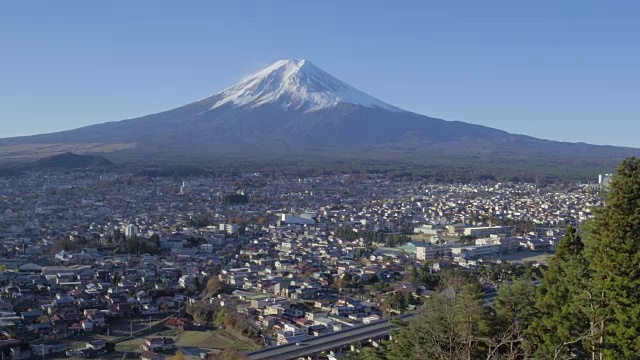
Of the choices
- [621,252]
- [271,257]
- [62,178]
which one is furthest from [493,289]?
[62,178]

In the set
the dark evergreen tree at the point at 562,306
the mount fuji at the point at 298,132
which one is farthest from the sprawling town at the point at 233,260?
the mount fuji at the point at 298,132

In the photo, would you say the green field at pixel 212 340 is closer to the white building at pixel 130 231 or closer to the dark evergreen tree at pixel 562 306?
the dark evergreen tree at pixel 562 306

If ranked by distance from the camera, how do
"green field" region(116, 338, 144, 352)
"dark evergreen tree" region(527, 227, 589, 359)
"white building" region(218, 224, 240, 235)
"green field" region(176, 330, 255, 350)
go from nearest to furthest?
"dark evergreen tree" region(527, 227, 589, 359) < "green field" region(116, 338, 144, 352) < "green field" region(176, 330, 255, 350) < "white building" region(218, 224, 240, 235)

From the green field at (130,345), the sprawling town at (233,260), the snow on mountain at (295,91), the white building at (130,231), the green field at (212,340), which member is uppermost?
the snow on mountain at (295,91)

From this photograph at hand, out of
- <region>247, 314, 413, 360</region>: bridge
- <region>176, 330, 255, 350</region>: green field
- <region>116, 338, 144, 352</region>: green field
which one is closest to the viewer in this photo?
<region>247, 314, 413, 360</region>: bridge

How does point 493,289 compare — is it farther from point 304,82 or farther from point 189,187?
point 304,82

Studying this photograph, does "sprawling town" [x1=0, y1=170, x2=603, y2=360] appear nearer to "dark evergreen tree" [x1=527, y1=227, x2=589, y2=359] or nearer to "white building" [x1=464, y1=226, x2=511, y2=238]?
"white building" [x1=464, y1=226, x2=511, y2=238]

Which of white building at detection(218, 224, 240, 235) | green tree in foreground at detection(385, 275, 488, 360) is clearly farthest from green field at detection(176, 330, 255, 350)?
white building at detection(218, 224, 240, 235)
